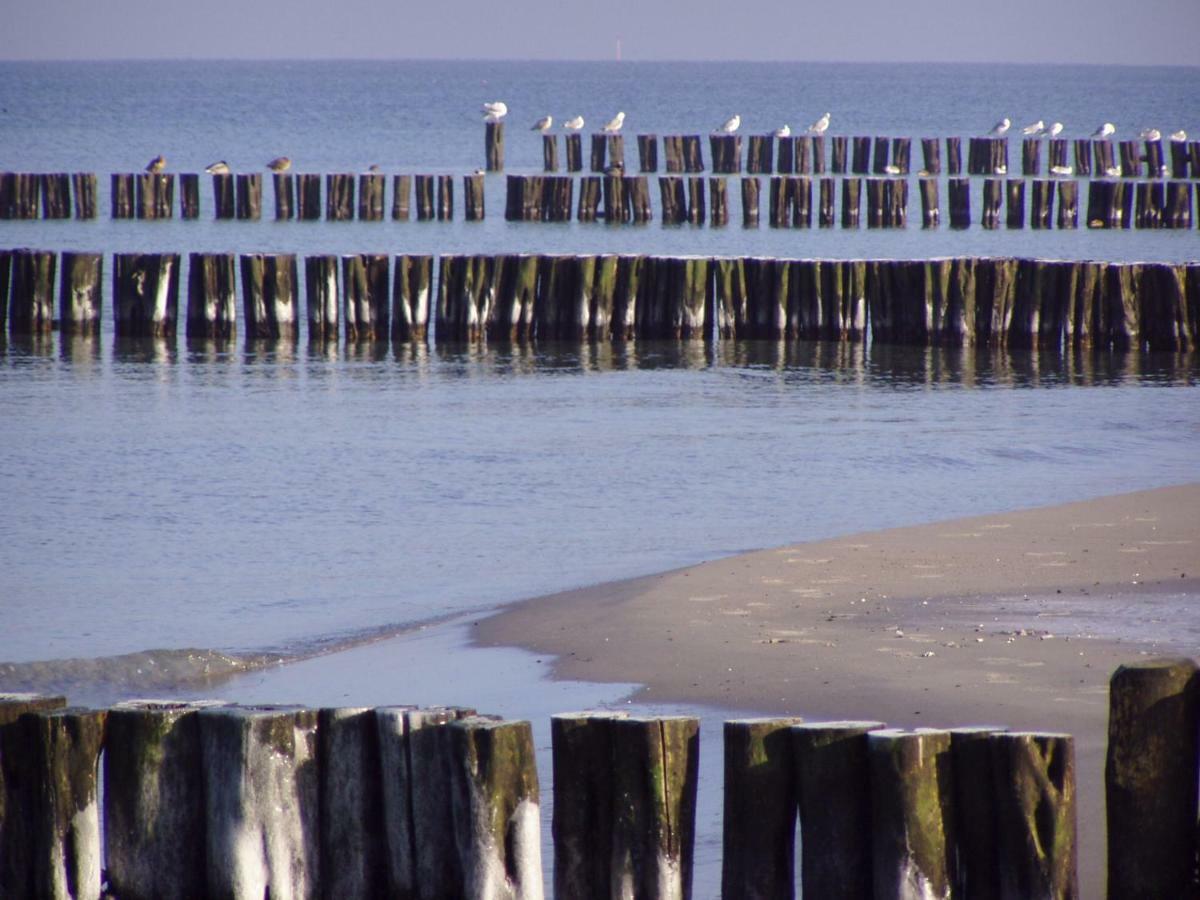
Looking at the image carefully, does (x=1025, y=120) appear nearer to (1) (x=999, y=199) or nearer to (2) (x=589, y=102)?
(2) (x=589, y=102)

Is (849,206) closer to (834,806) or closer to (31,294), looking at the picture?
(31,294)

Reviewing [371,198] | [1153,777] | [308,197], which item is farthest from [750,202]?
[1153,777]

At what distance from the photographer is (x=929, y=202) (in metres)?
36.3

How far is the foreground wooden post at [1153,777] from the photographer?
4.22 meters

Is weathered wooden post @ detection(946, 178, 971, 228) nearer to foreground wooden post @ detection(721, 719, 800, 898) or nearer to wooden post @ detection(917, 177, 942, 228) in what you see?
wooden post @ detection(917, 177, 942, 228)

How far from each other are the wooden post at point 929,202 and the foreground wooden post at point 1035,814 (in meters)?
32.2

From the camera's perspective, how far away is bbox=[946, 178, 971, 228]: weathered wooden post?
35750 millimetres

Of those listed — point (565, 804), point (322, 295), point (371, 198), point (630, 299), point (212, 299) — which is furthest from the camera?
point (371, 198)

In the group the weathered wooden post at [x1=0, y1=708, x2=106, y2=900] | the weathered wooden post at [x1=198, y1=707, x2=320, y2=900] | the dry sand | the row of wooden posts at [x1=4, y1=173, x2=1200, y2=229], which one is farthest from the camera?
the row of wooden posts at [x1=4, y1=173, x2=1200, y2=229]

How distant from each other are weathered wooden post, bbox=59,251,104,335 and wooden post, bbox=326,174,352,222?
15648 mm

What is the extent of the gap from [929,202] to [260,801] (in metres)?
33.2

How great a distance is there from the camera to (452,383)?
1698 centimetres

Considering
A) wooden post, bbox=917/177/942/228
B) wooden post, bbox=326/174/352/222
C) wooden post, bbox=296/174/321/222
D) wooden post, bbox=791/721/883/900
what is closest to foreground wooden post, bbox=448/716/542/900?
wooden post, bbox=791/721/883/900

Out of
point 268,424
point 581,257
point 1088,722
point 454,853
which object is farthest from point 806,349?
point 454,853
